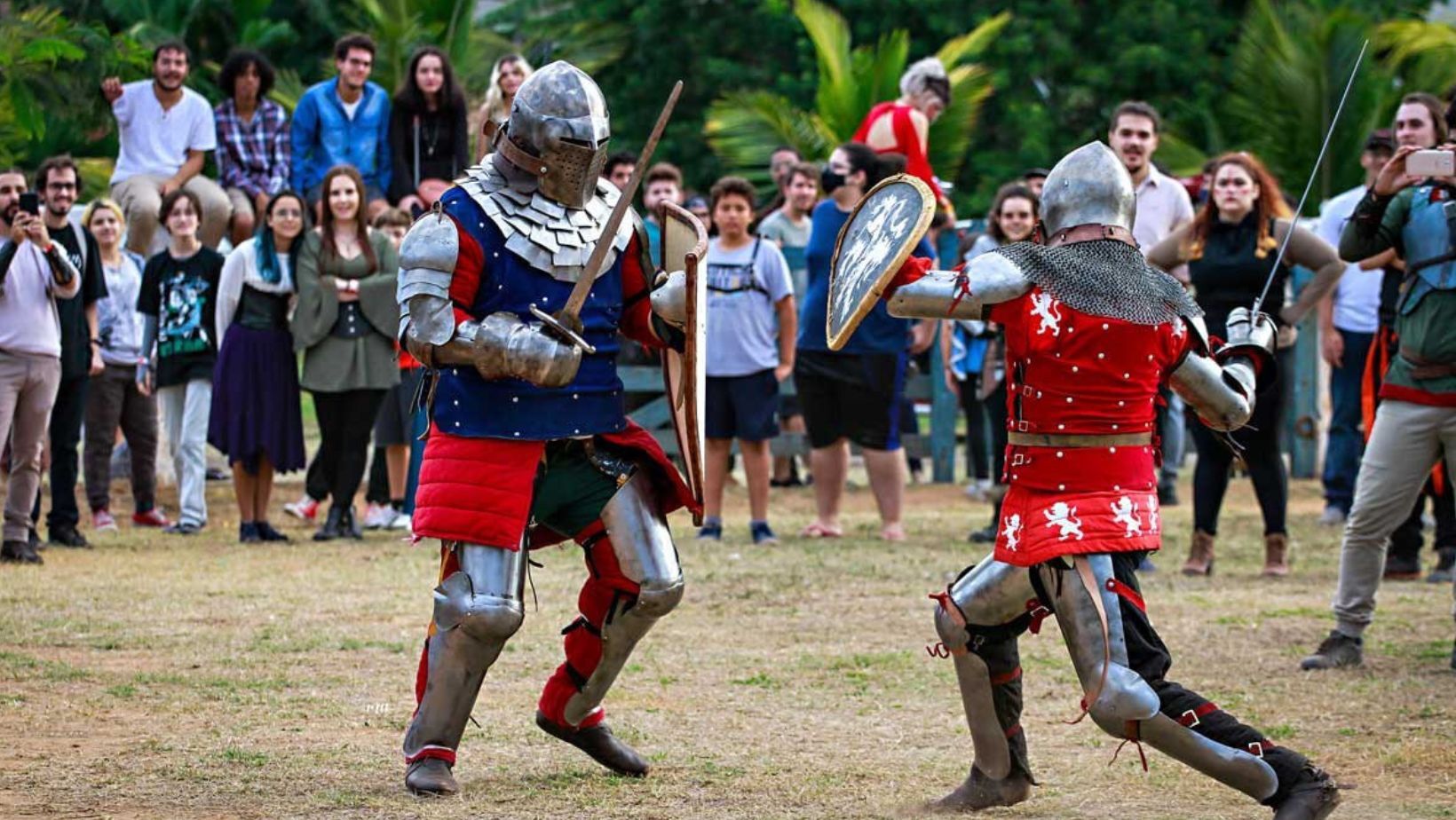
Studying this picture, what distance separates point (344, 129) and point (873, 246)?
7.86m

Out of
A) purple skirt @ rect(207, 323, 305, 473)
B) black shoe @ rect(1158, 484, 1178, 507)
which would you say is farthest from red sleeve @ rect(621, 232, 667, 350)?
black shoe @ rect(1158, 484, 1178, 507)

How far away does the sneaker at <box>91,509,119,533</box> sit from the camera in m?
11.8

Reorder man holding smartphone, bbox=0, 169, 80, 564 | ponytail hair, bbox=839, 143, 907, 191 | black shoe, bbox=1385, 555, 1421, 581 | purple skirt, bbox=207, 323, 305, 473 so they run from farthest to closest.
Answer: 1. purple skirt, bbox=207, 323, 305, 473
2. ponytail hair, bbox=839, 143, 907, 191
3. black shoe, bbox=1385, 555, 1421, 581
4. man holding smartphone, bbox=0, 169, 80, 564

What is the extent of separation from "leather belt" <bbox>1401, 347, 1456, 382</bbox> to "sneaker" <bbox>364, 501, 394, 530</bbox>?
6462 mm

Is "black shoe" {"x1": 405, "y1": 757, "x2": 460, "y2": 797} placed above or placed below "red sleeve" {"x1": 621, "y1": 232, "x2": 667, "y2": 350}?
below

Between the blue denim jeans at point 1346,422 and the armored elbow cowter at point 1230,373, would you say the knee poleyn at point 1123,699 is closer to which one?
the armored elbow cowter at point 1230,373

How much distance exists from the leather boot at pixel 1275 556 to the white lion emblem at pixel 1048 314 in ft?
17.3

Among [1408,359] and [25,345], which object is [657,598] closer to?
[1408,359]

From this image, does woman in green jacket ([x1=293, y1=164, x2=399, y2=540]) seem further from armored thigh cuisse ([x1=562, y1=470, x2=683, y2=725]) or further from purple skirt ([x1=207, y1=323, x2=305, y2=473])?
armored thigh cuisse ([x1=562, y1=470, x2=683, y2=725])

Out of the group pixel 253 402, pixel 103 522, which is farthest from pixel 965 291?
pixel 103 522

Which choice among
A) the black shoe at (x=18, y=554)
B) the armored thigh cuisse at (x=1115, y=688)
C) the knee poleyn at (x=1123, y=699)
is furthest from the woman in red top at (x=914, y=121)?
the knee poleyn at (x=1123, y=699)

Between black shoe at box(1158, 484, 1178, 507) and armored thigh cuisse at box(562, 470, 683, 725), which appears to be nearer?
armored thigh cuisse at box(562, 470, 683, 725)

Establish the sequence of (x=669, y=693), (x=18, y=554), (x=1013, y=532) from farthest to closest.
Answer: (x=18, y=554)
(x=669, y=693)
(x=1013, y=532)

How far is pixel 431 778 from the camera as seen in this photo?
568cm
